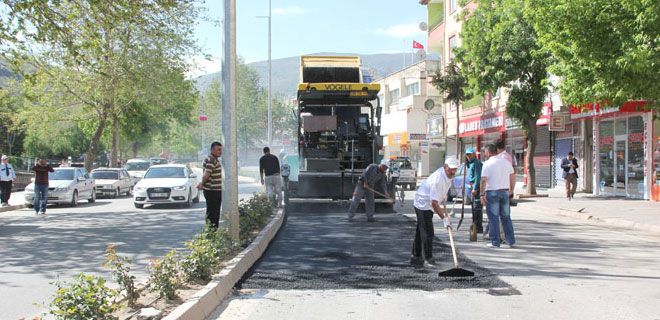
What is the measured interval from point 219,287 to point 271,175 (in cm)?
1021

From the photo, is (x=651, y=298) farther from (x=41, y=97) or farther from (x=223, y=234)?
(x=41, y=97)

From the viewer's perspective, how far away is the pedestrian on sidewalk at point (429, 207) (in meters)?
8.29

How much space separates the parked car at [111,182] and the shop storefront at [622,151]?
19138 mm

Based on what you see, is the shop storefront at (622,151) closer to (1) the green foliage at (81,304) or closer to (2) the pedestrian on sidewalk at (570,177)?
(2) the pedestrian on sidewalk at (570,177)

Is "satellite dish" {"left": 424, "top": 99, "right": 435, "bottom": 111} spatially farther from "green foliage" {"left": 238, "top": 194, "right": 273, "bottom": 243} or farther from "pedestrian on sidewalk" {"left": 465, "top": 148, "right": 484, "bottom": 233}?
"pedestrian on sidewalk" {"left": 465, "top": 148, "right": 484, "bottom": 233}

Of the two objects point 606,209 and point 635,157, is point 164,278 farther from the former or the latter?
point 635,157

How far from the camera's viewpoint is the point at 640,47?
12.4 meters

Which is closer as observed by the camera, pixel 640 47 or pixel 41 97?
pixel 640 47

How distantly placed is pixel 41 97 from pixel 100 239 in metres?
26.3

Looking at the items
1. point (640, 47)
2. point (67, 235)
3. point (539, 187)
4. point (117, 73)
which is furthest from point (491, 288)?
point (117, 73)

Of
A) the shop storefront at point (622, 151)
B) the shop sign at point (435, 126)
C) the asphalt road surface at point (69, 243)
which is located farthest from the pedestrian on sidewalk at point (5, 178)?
the shop sign at point (435, 126)

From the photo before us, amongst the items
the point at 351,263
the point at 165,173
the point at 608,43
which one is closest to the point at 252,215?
the point at 351,263

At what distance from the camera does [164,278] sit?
19.7 ft

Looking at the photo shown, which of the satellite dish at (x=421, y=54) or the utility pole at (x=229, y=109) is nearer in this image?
the utility pole at (x=229, y=109)
